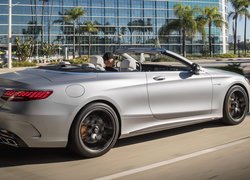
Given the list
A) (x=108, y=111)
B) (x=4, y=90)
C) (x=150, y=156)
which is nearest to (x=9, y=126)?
(x=4, y=90)

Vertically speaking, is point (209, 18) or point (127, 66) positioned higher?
point (209, 18)

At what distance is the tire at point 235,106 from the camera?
738 centimetres

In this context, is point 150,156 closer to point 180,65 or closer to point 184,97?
point 184,97

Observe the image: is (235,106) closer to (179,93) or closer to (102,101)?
(179,93)

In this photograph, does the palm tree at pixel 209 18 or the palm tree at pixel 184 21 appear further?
the palm tree at pixel 209 18

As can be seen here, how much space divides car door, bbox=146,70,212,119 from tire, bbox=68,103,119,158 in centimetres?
78

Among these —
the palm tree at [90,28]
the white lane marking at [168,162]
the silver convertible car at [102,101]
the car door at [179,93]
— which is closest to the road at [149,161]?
the white lane marking at [168,162]

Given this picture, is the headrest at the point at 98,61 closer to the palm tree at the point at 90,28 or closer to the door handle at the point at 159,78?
the door handle at the point at 159,78

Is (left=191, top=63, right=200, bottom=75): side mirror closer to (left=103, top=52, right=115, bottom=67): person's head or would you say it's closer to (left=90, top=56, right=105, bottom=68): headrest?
(left=103, top=52, right=115, bottom=67): person's head

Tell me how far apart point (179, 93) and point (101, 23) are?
86.5 metres

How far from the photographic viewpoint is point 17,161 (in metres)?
5.42

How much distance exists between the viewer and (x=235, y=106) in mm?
7582

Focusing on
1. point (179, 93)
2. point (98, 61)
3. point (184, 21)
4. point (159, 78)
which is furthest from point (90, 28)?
point (159, 78)

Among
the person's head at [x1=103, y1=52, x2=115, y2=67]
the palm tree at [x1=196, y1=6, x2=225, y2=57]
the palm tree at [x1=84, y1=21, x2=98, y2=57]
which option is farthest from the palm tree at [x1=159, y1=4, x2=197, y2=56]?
the person's head at [x1=103, y1=52, x2=115, y2=67]
